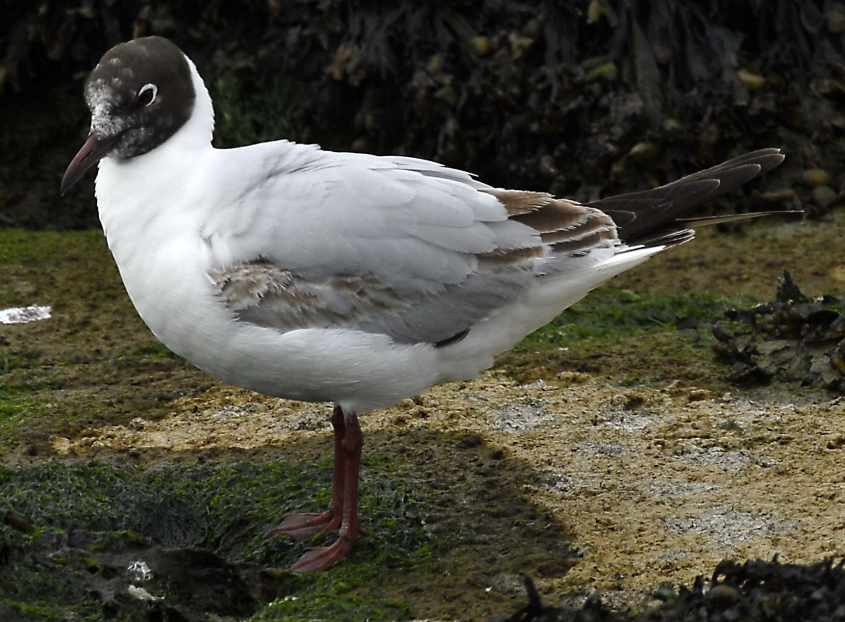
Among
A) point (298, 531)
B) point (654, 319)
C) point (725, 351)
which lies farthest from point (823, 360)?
point (298, 531)

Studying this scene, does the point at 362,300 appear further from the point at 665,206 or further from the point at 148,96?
the point at 665,206

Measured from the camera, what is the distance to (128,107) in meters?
4.57

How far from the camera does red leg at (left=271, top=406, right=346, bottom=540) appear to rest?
14.6 feet

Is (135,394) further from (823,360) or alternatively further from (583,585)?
(823,360)

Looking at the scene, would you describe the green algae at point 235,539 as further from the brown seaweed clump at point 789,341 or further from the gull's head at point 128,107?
the brown seaweed clump at point 789,341

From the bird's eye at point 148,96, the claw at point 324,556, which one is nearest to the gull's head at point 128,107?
the bird's eye at point 148,96

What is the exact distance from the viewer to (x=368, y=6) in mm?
7645

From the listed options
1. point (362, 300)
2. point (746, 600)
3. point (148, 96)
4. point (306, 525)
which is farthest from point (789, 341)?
point (148, 96)

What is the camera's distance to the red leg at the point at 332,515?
4.44 m

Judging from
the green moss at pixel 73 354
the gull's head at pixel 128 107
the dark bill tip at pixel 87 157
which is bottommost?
the green moss at pixel 73 354

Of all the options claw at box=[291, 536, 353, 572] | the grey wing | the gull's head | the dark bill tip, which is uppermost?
the gull's head

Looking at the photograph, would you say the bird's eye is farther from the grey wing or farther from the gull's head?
the grey wing

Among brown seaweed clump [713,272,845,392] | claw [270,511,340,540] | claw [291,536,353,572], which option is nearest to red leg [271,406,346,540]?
claw [270,511,340,540]

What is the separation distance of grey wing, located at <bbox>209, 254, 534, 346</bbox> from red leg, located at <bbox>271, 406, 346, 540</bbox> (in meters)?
0.39
